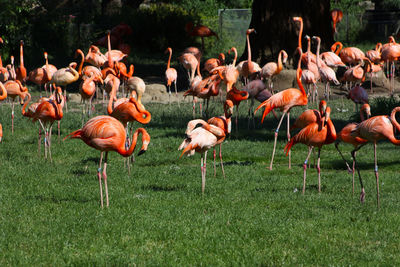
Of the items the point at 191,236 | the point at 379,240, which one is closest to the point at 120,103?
the point at 191,236

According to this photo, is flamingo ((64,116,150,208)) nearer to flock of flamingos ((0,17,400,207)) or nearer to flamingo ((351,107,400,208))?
flock of flamingos ((0,17,400,207))

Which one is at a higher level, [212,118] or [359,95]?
[212,118]

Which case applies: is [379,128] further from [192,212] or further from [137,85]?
[137,85]

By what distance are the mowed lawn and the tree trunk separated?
28.1 ft

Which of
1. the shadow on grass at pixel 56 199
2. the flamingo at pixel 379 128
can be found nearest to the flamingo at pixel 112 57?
the shadow on grass at pixel 56 199

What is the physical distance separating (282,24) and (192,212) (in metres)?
13.2

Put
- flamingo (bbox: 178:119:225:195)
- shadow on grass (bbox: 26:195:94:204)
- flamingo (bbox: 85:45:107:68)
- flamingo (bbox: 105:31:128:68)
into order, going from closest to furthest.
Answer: shadow on grass (bbox: 26:195:94:204), flamingo (bbox: 178:119:225:195), flamingo (bbox: 105:31:128:68), flamingo (bbox: 85:45:107:68)

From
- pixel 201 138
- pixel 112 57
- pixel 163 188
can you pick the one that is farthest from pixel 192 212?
pixel 112 57

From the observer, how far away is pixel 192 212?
691 centimetres

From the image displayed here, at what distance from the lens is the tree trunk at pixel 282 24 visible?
19016 millimetres

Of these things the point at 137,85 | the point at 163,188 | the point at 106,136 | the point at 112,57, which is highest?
the point at 106,136

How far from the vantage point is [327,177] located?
923cm

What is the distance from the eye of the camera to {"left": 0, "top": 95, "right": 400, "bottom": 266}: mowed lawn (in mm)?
5520

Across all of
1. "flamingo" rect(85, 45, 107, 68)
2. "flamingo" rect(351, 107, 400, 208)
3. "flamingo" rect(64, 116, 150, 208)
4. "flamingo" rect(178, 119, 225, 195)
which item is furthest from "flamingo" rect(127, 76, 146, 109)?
"flamingo" rect(351, 107, 400, 208)
